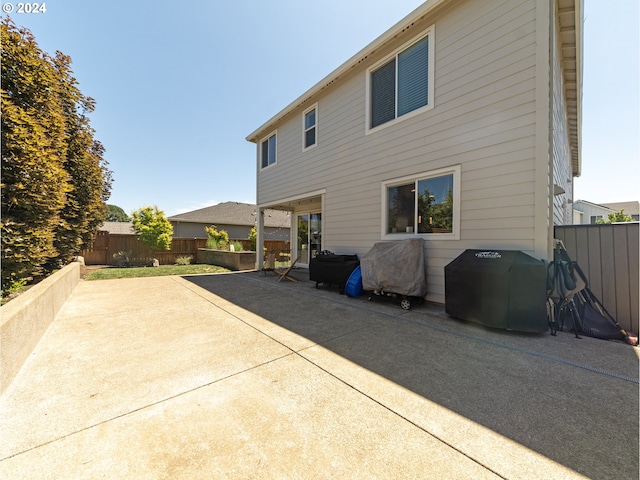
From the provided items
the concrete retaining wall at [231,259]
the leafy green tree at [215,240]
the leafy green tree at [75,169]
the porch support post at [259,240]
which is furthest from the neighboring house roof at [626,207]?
the leafy green tree at [75,169]

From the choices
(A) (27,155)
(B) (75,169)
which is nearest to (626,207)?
(A) (27,155)

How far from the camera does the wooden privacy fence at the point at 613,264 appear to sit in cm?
355

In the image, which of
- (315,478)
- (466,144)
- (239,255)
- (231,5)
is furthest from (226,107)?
(315,478)

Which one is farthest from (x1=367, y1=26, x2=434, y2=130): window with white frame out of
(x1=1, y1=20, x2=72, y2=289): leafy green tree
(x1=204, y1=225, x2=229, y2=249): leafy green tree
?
(x1=204, y1=225, x2=229, y2=249): leafy green tree

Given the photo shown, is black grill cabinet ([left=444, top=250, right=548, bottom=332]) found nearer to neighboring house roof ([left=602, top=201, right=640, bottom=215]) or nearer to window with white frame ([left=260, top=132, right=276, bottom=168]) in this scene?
window with white frame ([left=260, top=132, right=276, bottom=168])

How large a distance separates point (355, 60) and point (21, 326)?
7.42m

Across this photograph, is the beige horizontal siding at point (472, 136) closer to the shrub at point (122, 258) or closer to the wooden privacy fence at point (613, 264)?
the wooden privacy fence at point (613, 264)

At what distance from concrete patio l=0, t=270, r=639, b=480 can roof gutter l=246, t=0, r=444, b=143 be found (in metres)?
5.73

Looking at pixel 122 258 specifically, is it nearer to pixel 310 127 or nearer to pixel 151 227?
pixel 151 227

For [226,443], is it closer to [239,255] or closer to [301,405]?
[301,405]

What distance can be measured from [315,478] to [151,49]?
34.3 ft

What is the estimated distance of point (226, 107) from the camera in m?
10.4

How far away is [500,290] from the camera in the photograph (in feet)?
11.5

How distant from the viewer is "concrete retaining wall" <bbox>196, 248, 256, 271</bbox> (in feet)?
35.4
